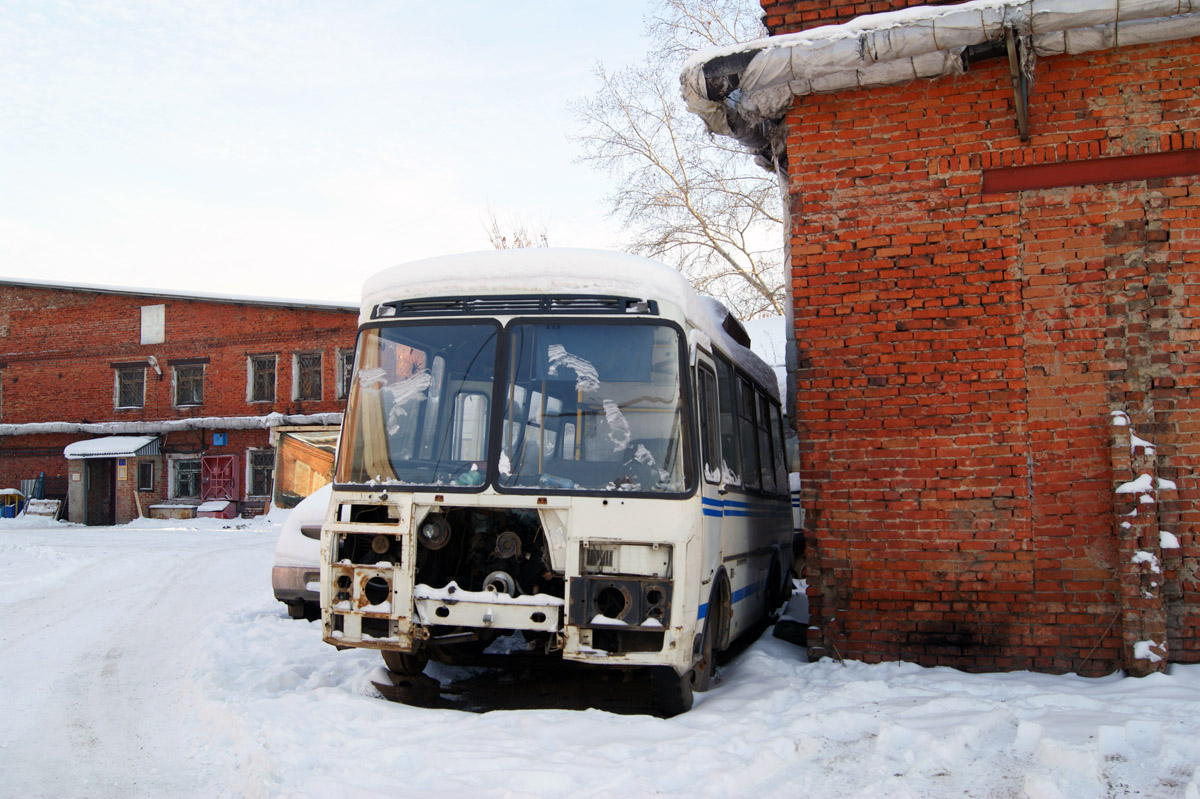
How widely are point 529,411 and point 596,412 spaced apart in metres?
0.41

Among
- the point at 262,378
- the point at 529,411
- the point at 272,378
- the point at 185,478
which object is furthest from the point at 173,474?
the point at 529,411

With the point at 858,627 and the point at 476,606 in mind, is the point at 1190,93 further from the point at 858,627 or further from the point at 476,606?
the point at 476,606

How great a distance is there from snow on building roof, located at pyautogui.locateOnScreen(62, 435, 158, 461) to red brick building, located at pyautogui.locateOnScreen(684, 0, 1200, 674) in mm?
28288

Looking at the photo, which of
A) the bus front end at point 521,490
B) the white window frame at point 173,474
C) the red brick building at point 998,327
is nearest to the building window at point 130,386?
the white window frame at point 173,474

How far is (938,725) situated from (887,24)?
496 centimetres

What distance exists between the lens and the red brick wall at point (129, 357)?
30203 millimetres

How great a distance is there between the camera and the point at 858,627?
7.15 m

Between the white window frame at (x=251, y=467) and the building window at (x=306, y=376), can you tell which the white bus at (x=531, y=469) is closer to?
the building window at (x=306, y=376)

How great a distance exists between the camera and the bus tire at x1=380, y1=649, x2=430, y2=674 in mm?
6246

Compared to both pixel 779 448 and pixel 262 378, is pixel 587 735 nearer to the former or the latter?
pixel 779 448

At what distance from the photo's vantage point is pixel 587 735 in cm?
511

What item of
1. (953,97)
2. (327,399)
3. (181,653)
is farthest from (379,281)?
(327,399)

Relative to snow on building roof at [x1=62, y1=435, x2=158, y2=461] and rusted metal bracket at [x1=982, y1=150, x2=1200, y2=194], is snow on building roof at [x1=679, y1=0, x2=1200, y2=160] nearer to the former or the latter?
rusted metal bracket at [x1=982, y1=150, x2=1200, y2=194]

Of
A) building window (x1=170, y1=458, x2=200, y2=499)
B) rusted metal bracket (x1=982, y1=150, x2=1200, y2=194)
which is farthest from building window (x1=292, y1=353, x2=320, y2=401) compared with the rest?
rusted metal bracket (x1=982, y1=150, x2=1200, y2=194)
